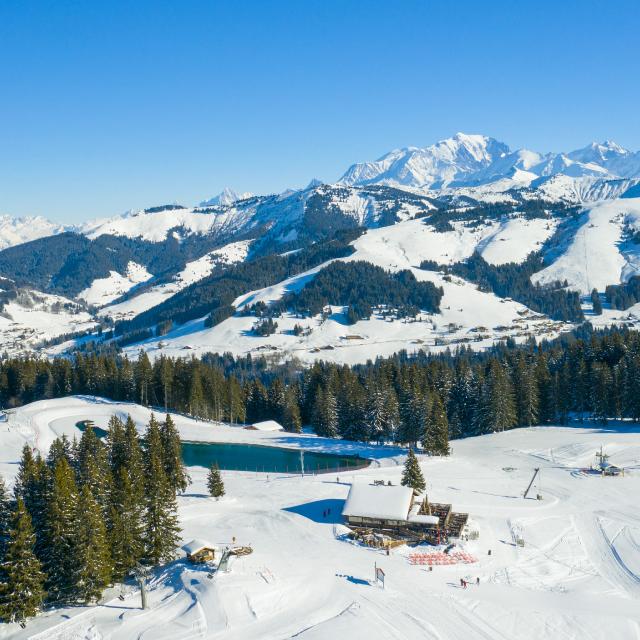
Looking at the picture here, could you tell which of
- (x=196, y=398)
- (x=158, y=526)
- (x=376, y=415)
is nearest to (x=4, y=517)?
(x=158, y=526)

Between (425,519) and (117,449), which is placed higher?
(117,449)

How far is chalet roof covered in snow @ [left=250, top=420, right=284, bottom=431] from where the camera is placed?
114 metres

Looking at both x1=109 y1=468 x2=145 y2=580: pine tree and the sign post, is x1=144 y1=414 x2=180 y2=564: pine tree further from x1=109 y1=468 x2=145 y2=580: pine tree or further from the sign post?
the sign post

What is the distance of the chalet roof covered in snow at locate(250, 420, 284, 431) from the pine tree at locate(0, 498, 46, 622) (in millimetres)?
72053

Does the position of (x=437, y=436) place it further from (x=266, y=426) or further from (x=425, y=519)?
(x=266, y=426)

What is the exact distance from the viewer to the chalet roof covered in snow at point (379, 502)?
57.9m

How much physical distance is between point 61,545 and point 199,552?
35.2 ft

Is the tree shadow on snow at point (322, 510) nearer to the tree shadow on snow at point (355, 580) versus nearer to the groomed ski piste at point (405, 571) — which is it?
the groomed ski piste at point (405, 571)

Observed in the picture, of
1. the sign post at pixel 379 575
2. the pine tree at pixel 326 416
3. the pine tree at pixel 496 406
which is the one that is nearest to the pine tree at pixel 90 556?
the sign post at pixel 379 575

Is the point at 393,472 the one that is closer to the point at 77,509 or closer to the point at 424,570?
the point at 424,570

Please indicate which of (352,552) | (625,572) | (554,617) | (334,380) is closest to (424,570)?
(352,552)

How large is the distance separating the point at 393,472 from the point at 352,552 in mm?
28856

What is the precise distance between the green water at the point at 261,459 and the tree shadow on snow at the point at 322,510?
17.6m

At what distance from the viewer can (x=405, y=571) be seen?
48.6 meters
